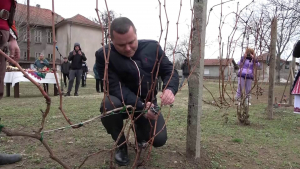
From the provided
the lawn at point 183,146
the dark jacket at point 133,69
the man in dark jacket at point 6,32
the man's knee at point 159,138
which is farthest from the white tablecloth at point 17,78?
the man's knee at point 159,138

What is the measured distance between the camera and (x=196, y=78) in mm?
2123

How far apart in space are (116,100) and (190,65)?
70cm

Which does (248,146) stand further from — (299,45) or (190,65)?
(299,45)

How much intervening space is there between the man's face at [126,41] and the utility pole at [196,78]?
1.76 ft

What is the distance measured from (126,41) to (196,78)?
67 cm

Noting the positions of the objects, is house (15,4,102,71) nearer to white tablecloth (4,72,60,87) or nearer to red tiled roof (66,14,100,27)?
red tiled roof (66,14,100,27)

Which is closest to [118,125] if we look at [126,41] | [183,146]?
[126,41]

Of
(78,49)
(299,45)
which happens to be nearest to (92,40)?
(78,49)

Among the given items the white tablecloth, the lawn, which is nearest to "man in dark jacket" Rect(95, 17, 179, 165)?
the lawn

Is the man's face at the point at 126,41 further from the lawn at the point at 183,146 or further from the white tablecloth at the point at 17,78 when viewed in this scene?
the white tablecloth at the point at 17,78

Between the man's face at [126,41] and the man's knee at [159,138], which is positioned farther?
the man's knee at [159,138]

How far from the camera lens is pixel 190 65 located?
2195 mm

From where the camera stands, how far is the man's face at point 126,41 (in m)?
1.85

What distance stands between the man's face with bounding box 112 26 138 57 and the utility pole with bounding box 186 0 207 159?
1.76 feet
